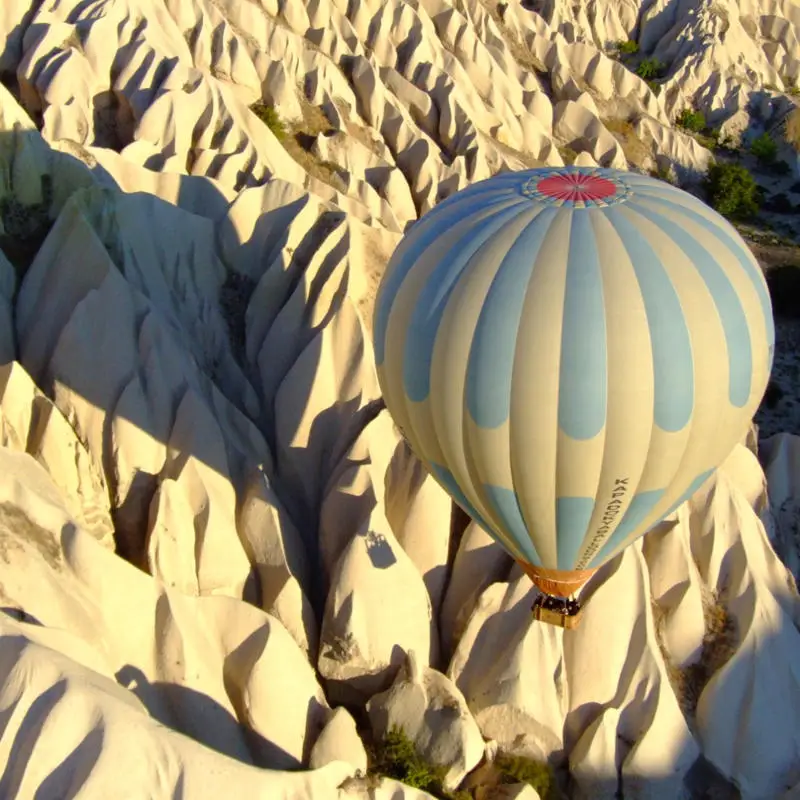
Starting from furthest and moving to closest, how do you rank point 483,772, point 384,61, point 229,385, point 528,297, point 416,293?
point 384,61 → point 229,385 → point 483,772 → point 416,293 → point 528,297

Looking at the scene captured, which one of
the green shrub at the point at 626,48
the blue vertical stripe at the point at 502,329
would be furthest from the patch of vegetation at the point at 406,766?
the green shrub at the point at 626,48

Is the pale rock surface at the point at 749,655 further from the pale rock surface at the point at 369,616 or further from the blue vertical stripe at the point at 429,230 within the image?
the blue vertical stripe at the point at 429,230

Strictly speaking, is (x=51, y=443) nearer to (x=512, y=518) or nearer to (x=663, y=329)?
(x=512, y=518)

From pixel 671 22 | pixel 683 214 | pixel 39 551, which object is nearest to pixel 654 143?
pixel 671 22

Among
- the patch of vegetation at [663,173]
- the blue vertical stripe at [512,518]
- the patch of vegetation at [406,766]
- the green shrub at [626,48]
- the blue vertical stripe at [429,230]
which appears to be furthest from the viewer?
the green shrub at [626,48]

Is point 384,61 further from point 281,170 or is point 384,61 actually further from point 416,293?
point 416,293

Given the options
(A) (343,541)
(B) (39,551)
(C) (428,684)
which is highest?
(B) (39,551)

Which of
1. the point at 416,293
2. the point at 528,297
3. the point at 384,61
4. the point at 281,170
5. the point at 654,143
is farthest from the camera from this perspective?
the point at 654,143

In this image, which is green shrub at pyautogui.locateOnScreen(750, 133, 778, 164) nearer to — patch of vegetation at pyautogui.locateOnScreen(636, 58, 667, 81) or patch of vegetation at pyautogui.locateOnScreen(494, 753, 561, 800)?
patch of vegetation at pyautogui.locateOnScreen(636, 58, 667, 81)
